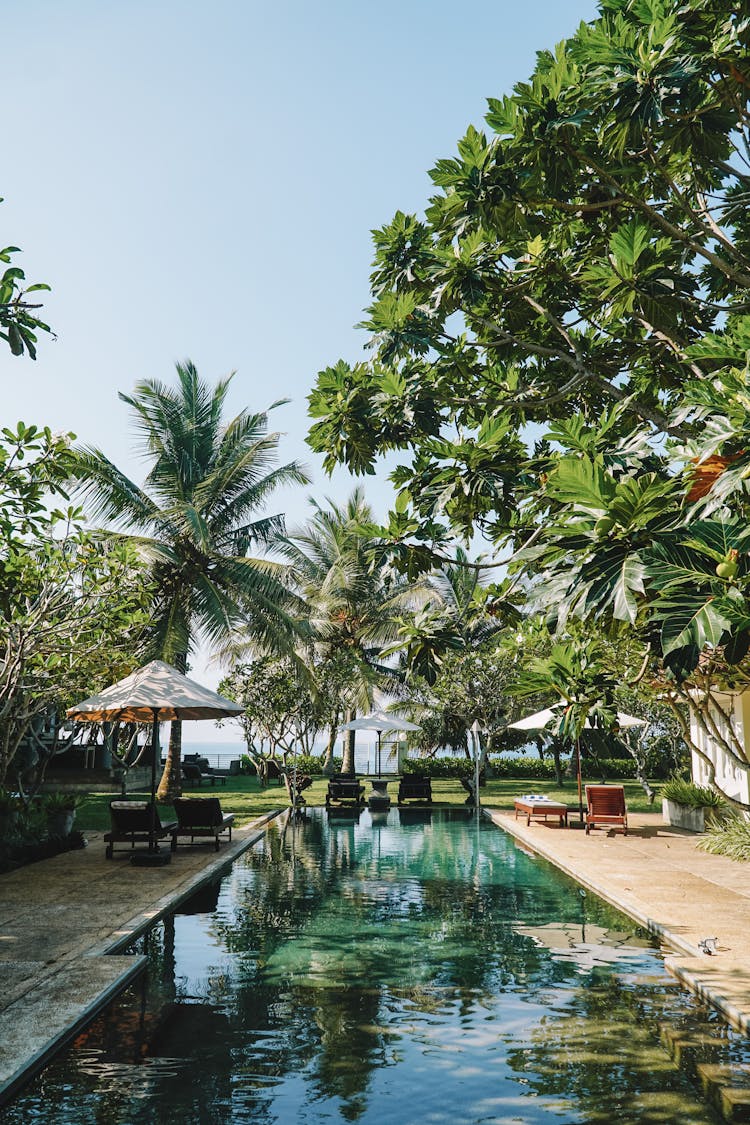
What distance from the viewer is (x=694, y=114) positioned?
4.82 metres

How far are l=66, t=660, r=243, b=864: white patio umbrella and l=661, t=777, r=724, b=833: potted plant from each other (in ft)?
30.1

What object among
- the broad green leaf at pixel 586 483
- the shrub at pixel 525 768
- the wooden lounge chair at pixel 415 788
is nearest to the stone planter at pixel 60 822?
the wooden lounge chair at pixel 415 788

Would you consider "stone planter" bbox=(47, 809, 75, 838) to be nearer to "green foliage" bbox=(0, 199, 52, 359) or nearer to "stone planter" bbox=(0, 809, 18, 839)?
"stone planter" bbox=(0, 809, 18, 839)

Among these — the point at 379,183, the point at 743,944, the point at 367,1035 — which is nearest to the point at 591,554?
the point at 367,1035

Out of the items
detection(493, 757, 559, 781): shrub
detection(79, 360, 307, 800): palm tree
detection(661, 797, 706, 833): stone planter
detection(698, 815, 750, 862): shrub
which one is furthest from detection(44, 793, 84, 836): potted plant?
detection(493, 757, 559, 781): shrub

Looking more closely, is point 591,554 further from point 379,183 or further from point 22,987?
point 379,183

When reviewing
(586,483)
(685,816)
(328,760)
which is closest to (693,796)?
(685,816)

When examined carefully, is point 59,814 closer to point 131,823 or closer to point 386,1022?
point 131,823

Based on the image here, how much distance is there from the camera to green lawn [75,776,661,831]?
19844mm

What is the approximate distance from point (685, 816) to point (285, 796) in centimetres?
1283

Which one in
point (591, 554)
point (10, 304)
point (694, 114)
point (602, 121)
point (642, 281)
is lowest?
point (591, 554)

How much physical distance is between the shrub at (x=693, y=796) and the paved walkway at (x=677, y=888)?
0.61 meters

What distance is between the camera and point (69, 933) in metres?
7.83

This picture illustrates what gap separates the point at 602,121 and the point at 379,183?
16.7 feet
